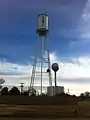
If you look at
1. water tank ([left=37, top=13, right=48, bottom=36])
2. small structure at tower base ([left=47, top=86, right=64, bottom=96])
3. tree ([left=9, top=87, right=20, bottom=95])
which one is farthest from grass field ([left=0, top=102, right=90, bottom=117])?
tree ([left=9, top=87, right=20, bottom=95])

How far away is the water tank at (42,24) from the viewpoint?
98000mm

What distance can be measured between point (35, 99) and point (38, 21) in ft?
97.7

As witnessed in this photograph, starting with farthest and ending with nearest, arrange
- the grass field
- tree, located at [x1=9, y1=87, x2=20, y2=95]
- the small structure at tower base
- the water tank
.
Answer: tree, located at [x1=9, y1=87, x2=20, y2=95]
the small structure at tower base
the water tank
the grass field

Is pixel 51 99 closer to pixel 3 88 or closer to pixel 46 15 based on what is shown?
pixel 46 15

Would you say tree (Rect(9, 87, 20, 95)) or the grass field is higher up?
tree (Rect(9, 87, 20, 95))

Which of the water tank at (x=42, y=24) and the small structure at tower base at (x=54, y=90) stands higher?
the water tank at (x=42, y=24)

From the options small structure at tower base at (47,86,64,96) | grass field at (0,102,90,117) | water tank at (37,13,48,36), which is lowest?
grass field at (0,102,90,117)

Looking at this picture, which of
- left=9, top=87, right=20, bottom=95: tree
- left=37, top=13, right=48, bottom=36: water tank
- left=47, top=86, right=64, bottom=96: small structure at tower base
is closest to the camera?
left=37, top=13, right=48, bottom=36: water tank

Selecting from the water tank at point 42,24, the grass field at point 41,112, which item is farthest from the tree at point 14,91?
the grass field at point 41,112

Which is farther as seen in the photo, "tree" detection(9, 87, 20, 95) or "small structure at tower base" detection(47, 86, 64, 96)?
"tree" detection(9, 87, 20, 95)

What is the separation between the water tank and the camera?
9800 cm

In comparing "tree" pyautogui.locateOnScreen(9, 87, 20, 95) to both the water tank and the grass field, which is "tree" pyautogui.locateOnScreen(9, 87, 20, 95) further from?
the grass field

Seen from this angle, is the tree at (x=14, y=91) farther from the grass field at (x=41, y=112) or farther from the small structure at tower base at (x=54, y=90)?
the grass field at (x=41, y=112)

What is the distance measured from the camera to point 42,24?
98375mm
